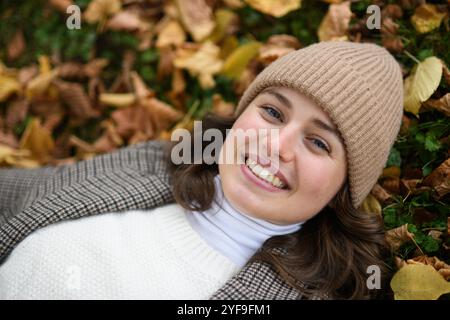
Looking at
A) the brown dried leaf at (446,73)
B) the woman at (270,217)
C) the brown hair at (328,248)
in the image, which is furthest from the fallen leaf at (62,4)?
the brown dried leaf at (446,73)

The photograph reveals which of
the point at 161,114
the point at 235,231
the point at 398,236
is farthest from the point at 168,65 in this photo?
the point at 398,236

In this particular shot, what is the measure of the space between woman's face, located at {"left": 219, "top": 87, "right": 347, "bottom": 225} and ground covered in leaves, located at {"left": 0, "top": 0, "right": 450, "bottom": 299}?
0.32 metres

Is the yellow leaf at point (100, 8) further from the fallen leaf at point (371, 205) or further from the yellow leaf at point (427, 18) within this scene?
the fallen leaf at point (371, 205)

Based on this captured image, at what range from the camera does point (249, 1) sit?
2211 millimetres

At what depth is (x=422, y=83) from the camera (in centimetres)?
180

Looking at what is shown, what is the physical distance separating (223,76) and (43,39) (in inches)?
37.1

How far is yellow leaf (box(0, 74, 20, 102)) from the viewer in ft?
8.12

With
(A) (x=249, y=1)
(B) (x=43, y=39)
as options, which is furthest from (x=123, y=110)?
(A) (x=249, y=1)

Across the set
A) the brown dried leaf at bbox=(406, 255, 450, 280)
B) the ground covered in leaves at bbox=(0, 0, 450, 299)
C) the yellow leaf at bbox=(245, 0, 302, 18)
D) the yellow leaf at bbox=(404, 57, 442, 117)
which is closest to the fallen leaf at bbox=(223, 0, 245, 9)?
the ground covered in leaves at bbox=(0, 0, 450, 299)

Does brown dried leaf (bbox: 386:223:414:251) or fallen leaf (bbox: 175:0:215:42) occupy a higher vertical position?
fallen leaf (bbox: 175:0:215:42)

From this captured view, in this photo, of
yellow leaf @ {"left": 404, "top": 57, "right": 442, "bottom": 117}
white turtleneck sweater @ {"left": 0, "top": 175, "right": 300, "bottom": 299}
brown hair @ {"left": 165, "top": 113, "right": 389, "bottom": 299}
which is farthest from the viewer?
yellow leaf @ {"left": 404, "top": 57, "right": 442, "bottom": 117}

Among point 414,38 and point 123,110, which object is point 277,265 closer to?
point 414,38

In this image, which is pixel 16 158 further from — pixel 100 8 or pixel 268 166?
pixel 268 166

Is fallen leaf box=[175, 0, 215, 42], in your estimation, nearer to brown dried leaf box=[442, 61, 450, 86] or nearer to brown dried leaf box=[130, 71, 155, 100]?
brown dried leaf box=[130, 71, 155, 100]
